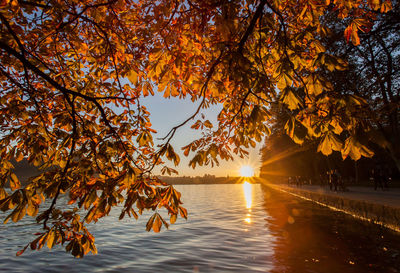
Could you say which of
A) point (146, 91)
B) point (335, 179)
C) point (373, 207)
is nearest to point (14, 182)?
point (146, 91)

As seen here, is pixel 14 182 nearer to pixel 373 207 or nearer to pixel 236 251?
pixel 236 251

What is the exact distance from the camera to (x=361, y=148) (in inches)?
91.9

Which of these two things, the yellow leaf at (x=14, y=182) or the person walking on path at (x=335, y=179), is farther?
the person walking on path at (x=335, y=179)

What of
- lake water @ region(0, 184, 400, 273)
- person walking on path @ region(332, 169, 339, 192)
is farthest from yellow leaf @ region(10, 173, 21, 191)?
person walking on path @ region(332, 169, 339, 192)

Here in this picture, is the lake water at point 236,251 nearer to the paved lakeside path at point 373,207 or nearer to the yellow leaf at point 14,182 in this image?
the paved lakeside path at point 373,207

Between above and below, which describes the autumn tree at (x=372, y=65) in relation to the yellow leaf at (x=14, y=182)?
above

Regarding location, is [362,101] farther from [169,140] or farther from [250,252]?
[250,252]

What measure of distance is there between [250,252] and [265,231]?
405 cm

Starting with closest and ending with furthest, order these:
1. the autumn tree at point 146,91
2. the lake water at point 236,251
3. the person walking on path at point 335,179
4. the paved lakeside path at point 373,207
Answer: the autumn tree at point 146,91 < the lake water at point 236,251 < the paved lakeside path at point 373,207 < the person walking on path at point 335,179

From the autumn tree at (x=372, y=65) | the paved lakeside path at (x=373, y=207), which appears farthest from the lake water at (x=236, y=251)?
the autumn tree at (x=372, y=65)

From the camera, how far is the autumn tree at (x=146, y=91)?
280cm

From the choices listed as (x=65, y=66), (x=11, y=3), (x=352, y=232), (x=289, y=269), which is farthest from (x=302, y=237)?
(x=11, y=3)

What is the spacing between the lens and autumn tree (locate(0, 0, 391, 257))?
2.80m

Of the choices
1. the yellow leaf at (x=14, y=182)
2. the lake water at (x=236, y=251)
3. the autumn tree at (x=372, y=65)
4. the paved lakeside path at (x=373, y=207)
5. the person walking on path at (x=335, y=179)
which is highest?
the autumn tree at (x=372, y=65)
